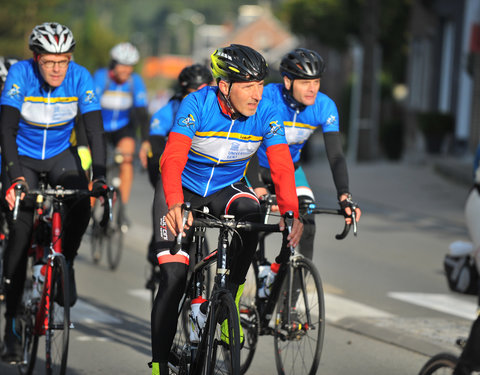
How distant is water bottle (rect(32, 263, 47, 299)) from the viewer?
599 centimetres

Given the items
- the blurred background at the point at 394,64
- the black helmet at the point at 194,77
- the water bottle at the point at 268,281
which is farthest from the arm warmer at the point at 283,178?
the blurred background at the point at 394,64

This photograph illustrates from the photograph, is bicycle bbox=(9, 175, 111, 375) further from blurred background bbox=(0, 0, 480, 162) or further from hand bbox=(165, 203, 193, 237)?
blurred background bbox=(0, 0, 480, 162)

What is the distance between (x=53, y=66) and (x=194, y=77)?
4.96ft

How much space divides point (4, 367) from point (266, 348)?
187cm

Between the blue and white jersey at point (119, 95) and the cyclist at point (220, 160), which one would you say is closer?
the cyclist at point (220, 160)

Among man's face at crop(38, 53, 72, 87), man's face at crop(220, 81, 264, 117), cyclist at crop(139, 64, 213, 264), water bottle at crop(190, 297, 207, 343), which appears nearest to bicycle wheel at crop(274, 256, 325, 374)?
water bottle at crop(190, 297, 207, 343)

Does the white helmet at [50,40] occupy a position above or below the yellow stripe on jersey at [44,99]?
above

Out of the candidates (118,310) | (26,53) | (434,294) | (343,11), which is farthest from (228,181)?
(26,53)

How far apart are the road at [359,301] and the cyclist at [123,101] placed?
107 centimetres

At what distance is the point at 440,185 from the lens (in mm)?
19484

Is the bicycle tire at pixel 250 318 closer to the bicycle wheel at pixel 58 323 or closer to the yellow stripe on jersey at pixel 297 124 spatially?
the yellow stripe on jersey at pixel 297 124

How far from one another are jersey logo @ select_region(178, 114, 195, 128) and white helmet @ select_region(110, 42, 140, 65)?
19.3 ft

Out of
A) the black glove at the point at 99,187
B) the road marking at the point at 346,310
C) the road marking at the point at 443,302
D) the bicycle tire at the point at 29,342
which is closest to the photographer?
the black glove at the point at 99,187

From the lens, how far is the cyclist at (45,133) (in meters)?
5.95
